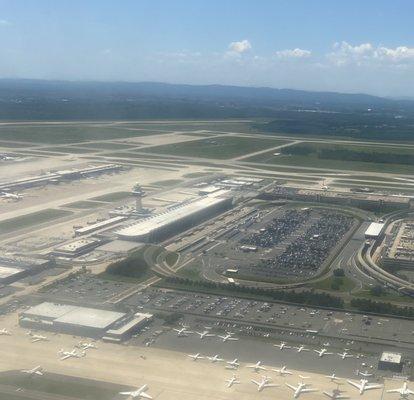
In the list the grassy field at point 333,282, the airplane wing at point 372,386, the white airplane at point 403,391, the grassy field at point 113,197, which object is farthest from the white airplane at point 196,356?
the grassy field at point 113,197

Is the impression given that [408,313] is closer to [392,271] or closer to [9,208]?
[392,271]

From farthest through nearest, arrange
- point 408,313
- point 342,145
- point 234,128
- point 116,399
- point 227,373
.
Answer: point 234,128
point 342,145
point 408,313
point 227,373
point 116,399

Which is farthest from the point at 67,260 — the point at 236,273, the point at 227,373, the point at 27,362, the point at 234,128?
the point at 234,128

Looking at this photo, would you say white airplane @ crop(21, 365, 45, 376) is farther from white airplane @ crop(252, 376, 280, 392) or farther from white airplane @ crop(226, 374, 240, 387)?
white airplane @ crop(252, 376, 280, 392)

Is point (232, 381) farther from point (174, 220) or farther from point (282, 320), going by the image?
point (174, 220)

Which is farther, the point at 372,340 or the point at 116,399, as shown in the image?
the point at 372,340

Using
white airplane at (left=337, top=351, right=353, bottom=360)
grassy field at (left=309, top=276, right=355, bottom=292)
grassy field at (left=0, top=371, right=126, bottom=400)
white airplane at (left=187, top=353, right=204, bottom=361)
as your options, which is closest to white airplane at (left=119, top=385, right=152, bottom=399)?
grassy field at (left=0, top=371, right=126, bottom=400)

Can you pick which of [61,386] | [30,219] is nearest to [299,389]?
[61,386]
